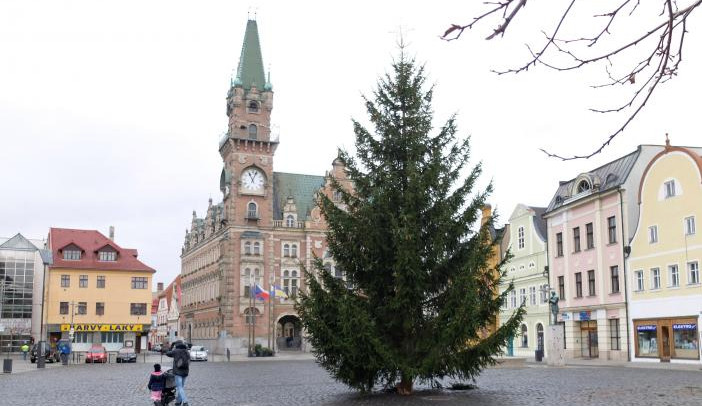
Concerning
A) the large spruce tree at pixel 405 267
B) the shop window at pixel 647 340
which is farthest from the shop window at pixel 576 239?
the large spruce tree at pixel 405 267

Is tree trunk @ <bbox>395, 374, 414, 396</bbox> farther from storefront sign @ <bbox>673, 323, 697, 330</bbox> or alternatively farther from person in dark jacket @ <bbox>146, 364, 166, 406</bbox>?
storefront sign @ <bbox>673, 323, 697, 330</bbox>

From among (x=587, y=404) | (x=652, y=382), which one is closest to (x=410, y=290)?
(x=587, y=404)

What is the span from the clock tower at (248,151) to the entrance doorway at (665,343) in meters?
47.8

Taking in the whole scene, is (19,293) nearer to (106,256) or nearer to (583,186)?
(106,256)

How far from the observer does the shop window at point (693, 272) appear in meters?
38.1

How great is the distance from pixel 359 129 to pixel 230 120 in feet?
203

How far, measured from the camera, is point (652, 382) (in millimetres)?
25250

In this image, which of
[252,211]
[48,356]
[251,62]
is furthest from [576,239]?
[251,62]

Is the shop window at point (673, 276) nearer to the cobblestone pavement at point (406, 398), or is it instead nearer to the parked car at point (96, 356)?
the cobblestone pavement at point (406, 398)

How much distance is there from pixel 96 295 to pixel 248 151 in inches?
842

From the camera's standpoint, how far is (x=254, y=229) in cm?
7956

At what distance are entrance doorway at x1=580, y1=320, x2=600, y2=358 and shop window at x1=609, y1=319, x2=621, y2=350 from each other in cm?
144

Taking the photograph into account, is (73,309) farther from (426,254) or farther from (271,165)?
(426,254)

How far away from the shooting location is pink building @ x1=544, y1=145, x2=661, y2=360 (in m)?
44.3
